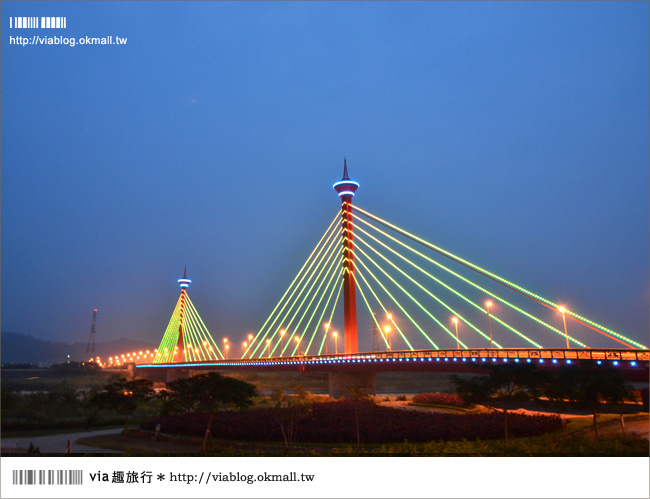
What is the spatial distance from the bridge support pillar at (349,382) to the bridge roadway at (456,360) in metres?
1.43

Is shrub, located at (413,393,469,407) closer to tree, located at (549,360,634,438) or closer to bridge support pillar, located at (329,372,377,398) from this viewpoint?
bridge support pillar, located at (329,372,377,398)

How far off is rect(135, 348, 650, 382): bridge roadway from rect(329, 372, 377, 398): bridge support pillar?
4.70 feet

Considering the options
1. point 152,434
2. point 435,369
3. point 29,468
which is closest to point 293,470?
point 29,468

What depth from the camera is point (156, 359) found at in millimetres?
93750

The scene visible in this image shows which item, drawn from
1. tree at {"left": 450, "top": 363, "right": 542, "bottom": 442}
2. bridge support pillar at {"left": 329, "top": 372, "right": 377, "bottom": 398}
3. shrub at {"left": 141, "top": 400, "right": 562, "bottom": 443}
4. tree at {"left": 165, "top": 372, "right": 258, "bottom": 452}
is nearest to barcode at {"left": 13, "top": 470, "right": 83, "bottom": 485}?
tree at {"left": 165, "top": 372, "right": 258, "bottom": 452}

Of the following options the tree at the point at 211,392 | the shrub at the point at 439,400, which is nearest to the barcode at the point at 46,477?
the tree at the point at 211,392

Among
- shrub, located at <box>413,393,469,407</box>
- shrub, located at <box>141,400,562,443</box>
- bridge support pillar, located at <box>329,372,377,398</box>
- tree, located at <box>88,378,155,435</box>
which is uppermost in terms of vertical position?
tree, located at <box>88,378,155,435</box>

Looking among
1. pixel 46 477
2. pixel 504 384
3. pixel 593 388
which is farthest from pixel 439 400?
pixel 46 477

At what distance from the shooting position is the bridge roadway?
2233 centimetres

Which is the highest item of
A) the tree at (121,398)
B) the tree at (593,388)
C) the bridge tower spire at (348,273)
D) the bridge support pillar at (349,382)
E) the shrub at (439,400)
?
the bridge tower spire at (348,273)

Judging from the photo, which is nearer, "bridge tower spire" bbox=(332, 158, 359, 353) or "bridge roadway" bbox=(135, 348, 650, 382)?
"bridge roadway" bbox=(135, 348, 650, 382)

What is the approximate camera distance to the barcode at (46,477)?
619cm

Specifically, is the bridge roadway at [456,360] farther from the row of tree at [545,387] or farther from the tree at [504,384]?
the tree at [504,384]

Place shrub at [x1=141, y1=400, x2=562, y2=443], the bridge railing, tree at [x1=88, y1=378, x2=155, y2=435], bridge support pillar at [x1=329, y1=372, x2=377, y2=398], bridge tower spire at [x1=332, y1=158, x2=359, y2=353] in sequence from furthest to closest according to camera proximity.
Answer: bridge tower spire at [x1=332, y1=158, x2=359, y2=353] < bridge support pillar at [x1=329, y1=372, x2=377, y2=398] < tree at [x1=88, y1=378, x2=155, y2=435] < the bridge railing < shrub at [x1=141, y1=400, x2=562, y2=443]
